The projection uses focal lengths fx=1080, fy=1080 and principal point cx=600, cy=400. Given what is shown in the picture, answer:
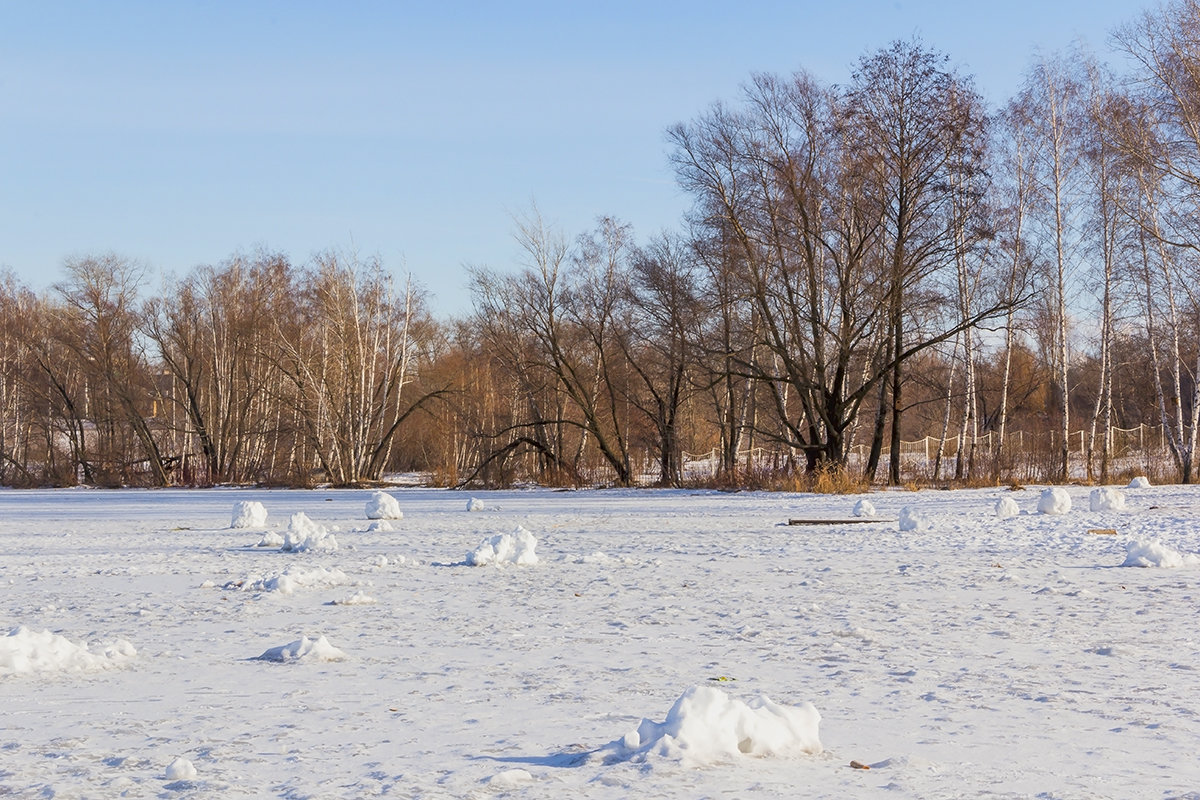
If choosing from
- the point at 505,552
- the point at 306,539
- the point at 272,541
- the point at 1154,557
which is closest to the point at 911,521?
the point at 1154,557

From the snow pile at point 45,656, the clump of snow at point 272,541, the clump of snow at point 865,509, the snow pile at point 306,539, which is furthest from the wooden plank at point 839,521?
the snow pile at point 45,656

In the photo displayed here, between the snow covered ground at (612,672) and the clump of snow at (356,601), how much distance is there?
0.02 metres

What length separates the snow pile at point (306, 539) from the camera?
1409 centimetres

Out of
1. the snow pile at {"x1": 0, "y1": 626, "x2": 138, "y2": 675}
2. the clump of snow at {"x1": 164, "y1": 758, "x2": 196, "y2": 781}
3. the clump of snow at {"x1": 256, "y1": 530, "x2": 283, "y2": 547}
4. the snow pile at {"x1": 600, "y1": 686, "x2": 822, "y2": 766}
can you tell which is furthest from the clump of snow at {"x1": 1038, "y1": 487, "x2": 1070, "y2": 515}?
the clump of snow at {"x1": 164, "y1": 758, "x2": 196, "y2": 781}

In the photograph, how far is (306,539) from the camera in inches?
563

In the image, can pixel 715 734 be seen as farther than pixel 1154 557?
No

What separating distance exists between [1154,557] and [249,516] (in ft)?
46.7

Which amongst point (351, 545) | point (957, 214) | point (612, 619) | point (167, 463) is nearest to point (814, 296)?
point (957, 214)

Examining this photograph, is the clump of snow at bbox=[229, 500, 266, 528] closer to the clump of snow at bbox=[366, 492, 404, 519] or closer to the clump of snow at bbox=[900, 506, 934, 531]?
the clump of snow at bbox=[366, 492, 404, 519]

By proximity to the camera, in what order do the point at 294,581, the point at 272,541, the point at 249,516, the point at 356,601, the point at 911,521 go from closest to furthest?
the point at 356,601 → the point at 294,581 → the point at 272,541 → the point at 911,521 → the point at 249,516

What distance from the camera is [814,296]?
30.0 metres

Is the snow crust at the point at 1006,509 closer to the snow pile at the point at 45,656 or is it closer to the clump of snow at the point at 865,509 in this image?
the clump of snow at the point at 865,509

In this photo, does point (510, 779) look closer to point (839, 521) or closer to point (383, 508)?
point (839, 521)

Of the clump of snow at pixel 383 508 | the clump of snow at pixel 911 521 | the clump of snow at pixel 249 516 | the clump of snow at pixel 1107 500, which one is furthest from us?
the clump of snow at pixel 383 508
